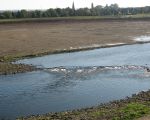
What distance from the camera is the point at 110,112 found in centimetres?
2248

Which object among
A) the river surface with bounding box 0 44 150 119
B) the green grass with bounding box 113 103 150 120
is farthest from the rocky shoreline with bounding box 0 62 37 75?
the green grass with bounding box 113 103 150 120

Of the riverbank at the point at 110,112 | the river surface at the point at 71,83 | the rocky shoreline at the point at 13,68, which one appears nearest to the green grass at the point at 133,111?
the riverbank at the point at 110,112

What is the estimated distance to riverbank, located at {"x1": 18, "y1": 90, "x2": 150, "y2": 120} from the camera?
2139 cm

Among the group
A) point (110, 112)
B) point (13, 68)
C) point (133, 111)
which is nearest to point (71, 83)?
point (13, 68)

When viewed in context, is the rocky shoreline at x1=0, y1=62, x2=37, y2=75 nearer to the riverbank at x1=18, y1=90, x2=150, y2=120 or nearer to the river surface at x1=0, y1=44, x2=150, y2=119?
the river surface at x1=0, y1=44, x2=150, y2=119

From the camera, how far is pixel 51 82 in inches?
1330

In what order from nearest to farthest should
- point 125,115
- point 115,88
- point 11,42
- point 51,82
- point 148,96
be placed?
point 125,115, point 148,96, point 115,88, point 51,82, point 11,42

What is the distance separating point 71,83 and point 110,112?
1102cm

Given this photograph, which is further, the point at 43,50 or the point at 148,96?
the point at 43,50

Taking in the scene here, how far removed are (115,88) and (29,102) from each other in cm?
→ 789

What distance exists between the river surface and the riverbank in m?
1.82

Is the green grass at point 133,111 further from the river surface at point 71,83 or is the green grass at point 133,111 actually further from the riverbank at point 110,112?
the river surface at point 71,83

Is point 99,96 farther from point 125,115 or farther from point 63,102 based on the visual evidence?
point 125,115

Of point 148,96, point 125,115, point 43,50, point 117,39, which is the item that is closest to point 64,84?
point 148,96
